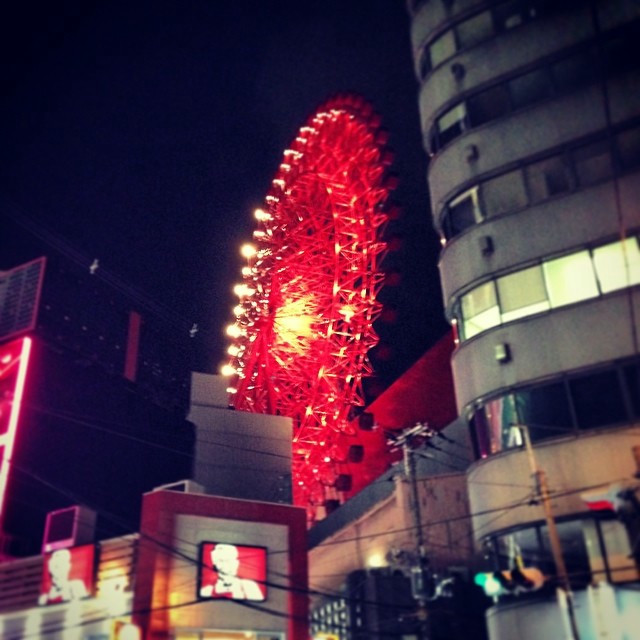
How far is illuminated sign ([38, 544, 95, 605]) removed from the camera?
22062mm

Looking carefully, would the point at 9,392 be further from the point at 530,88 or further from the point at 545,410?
the point at 530,88

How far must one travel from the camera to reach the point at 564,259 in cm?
2175

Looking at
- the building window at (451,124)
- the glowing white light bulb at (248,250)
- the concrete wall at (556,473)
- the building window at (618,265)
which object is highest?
the glowing white light bulb at (248,250)

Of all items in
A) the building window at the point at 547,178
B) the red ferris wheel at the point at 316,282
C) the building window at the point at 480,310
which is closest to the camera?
the building window at the point at 547,178

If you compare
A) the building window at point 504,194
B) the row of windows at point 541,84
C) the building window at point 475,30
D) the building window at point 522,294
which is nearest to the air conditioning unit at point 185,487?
the building window at point 522,294

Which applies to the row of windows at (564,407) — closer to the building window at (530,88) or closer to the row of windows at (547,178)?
the row of windows at (547,178)

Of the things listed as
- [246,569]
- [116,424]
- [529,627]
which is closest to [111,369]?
[116,424]

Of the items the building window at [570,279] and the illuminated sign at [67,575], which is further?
the illuminated sign at [67,575]

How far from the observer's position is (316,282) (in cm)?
3700

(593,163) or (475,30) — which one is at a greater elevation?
(475,30)

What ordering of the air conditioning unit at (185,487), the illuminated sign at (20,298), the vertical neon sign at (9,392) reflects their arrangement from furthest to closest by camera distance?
the illuminated sign at (20,298) → the air conditioning unit at (185,487) → the vertical neon sign at (9,392)

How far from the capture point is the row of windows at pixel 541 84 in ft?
74.6

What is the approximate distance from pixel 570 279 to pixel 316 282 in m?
17.4

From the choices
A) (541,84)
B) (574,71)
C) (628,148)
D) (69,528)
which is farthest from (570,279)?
(69,528)
